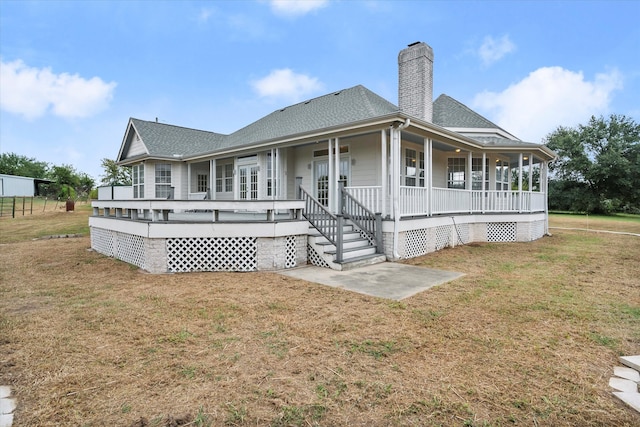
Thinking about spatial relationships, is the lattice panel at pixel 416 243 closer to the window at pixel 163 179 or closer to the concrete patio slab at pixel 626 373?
the concrete patio slab at pixel 626 373

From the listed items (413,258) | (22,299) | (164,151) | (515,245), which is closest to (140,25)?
(164,151)

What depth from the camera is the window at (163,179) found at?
A: 603 inches

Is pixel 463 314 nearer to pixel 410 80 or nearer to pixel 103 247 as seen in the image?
pixel 410 80

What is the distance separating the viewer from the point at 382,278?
20.6 ft

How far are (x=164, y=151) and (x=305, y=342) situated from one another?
14424mm

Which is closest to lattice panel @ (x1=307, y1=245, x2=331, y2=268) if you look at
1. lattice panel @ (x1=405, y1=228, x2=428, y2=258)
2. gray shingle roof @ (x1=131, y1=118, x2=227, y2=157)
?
lattice panel @ (x1=405, y1=228, x2=428, y2=258)

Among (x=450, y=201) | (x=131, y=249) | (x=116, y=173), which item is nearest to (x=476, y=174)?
(x=450, y=201)

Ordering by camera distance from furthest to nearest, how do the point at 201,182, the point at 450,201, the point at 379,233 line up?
the point at 201,182 < the point at 450,201 < the point at 379,233

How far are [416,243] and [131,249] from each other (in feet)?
24.2

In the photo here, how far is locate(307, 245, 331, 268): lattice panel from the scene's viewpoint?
7445 mm

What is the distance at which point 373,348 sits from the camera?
3.24 meters

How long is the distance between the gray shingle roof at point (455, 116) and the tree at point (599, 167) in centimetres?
2253

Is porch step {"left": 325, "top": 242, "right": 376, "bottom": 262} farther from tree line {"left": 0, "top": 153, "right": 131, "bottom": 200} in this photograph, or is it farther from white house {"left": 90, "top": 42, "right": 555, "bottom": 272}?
tree line {"left": 0, "top": 153, "right": 131, "bottom": 200}

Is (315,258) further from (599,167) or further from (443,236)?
(599,167)
